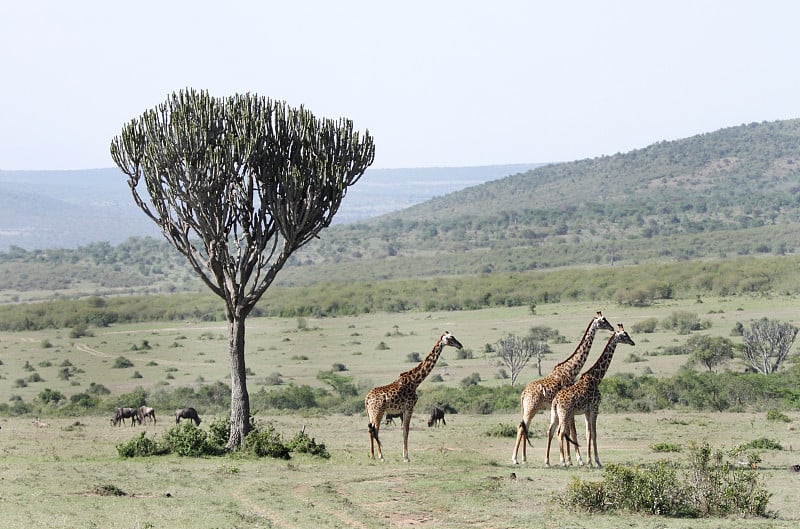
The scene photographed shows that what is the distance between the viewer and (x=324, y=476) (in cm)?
1733

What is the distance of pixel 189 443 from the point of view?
20.1 meters

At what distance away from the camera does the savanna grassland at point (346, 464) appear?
14.2 meters

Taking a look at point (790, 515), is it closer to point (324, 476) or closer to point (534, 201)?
point (324, 476)

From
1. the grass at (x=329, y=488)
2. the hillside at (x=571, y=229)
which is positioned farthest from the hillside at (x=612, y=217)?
the grass at (x=329, y=488)

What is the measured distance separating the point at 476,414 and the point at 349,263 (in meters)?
95.1

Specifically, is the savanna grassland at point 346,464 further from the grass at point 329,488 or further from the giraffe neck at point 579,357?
the giraffe neck at point 579,357

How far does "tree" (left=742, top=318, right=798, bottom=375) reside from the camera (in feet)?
135

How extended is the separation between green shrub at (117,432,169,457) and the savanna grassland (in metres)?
0.43

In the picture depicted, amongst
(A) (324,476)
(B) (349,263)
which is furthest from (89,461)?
(B) (349,263)

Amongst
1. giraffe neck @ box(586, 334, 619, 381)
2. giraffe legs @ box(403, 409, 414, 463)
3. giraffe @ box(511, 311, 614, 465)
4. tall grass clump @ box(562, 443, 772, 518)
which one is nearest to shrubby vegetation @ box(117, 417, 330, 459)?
giraffe legs @ box(403, 409, 414, 463)

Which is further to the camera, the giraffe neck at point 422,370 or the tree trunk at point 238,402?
the tree trunk at point 238,402

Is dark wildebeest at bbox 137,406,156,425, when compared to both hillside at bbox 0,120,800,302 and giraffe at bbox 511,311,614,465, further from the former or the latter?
hillside at bbox 0,120,800,302

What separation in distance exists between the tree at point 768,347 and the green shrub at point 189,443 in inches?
1013

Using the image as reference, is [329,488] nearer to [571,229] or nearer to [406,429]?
[406,429]
